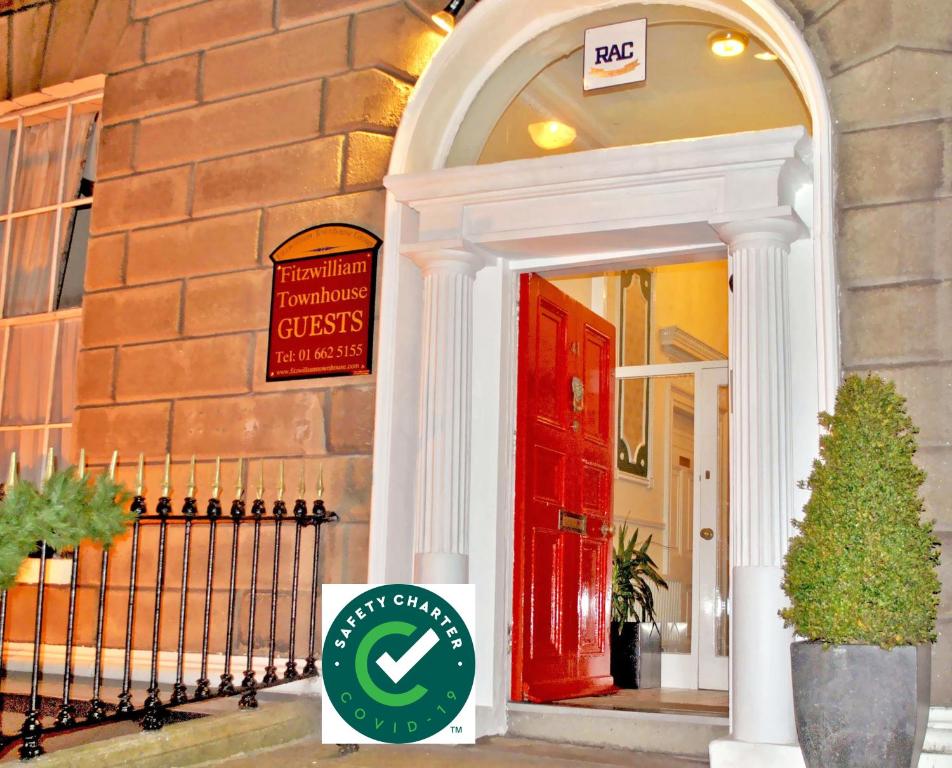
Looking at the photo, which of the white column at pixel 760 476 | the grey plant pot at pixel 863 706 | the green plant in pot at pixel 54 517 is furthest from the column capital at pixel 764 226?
the green plant in pot at pixel 54 517

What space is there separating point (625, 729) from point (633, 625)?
8.54ft

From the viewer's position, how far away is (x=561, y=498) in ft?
19.2

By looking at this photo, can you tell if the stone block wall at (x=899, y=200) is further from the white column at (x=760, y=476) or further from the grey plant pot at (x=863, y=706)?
the grey plant pot at (x=863, y=706)

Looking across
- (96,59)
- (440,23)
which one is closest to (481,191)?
(440,23)

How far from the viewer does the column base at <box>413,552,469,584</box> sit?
5.00 m

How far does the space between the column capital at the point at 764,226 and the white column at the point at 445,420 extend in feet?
4.02

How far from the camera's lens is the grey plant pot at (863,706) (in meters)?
3.58

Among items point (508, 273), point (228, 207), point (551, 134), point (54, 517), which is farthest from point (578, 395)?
point (54, 517)

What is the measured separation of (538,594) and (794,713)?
1742mm

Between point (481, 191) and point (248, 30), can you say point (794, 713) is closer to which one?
point (481, 191)

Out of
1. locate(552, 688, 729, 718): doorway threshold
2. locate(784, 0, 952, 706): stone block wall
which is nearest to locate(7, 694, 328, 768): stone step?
locate(552, 688, 729, 718): doorway threshold

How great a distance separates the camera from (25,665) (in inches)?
237

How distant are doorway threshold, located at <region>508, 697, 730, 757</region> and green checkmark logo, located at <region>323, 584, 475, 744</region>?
3.03 feet

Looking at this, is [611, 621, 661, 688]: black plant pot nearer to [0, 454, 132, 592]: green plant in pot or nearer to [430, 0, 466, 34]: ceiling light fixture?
[430, 0, 466, 34]: ceiling light fixture
